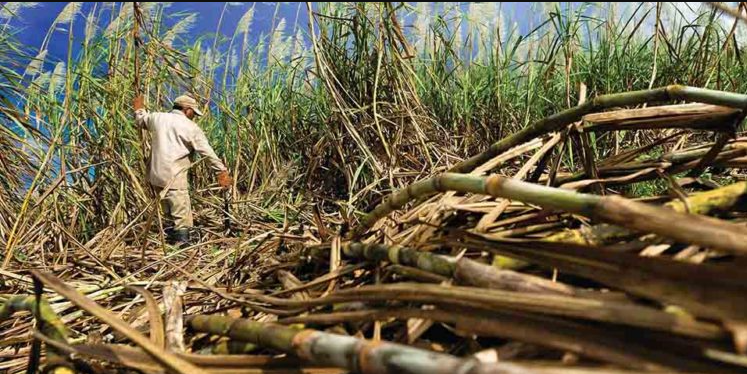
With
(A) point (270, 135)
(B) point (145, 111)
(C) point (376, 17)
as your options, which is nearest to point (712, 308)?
(C) point (376, 17)

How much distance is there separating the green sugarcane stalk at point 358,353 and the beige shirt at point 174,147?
3.09m

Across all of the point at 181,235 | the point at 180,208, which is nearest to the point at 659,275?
the point at 181,235

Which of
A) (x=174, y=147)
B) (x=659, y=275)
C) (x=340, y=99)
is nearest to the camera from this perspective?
(x=659, y=275)

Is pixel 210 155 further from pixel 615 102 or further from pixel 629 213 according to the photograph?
pixel 629 213

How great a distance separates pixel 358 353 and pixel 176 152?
3.84 m

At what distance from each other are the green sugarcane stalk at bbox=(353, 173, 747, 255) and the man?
311cm

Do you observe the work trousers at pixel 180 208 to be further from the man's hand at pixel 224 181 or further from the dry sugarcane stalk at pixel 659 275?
the dry sugarcane stalk at pixel 659 275

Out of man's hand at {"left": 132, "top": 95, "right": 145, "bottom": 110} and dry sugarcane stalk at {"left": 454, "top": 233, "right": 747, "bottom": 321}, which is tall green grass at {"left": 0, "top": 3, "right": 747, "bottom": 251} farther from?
dry sugarcane stalk at {"left": 454, "top": 233, "right": 747, "bottom": 321}

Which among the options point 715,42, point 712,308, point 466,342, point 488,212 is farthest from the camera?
point 715,42

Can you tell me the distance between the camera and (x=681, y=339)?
461 mm

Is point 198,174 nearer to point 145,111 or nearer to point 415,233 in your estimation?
point 145,111

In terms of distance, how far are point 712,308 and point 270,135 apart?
309cm

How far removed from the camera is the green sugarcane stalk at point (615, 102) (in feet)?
2.67

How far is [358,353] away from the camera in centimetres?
52
